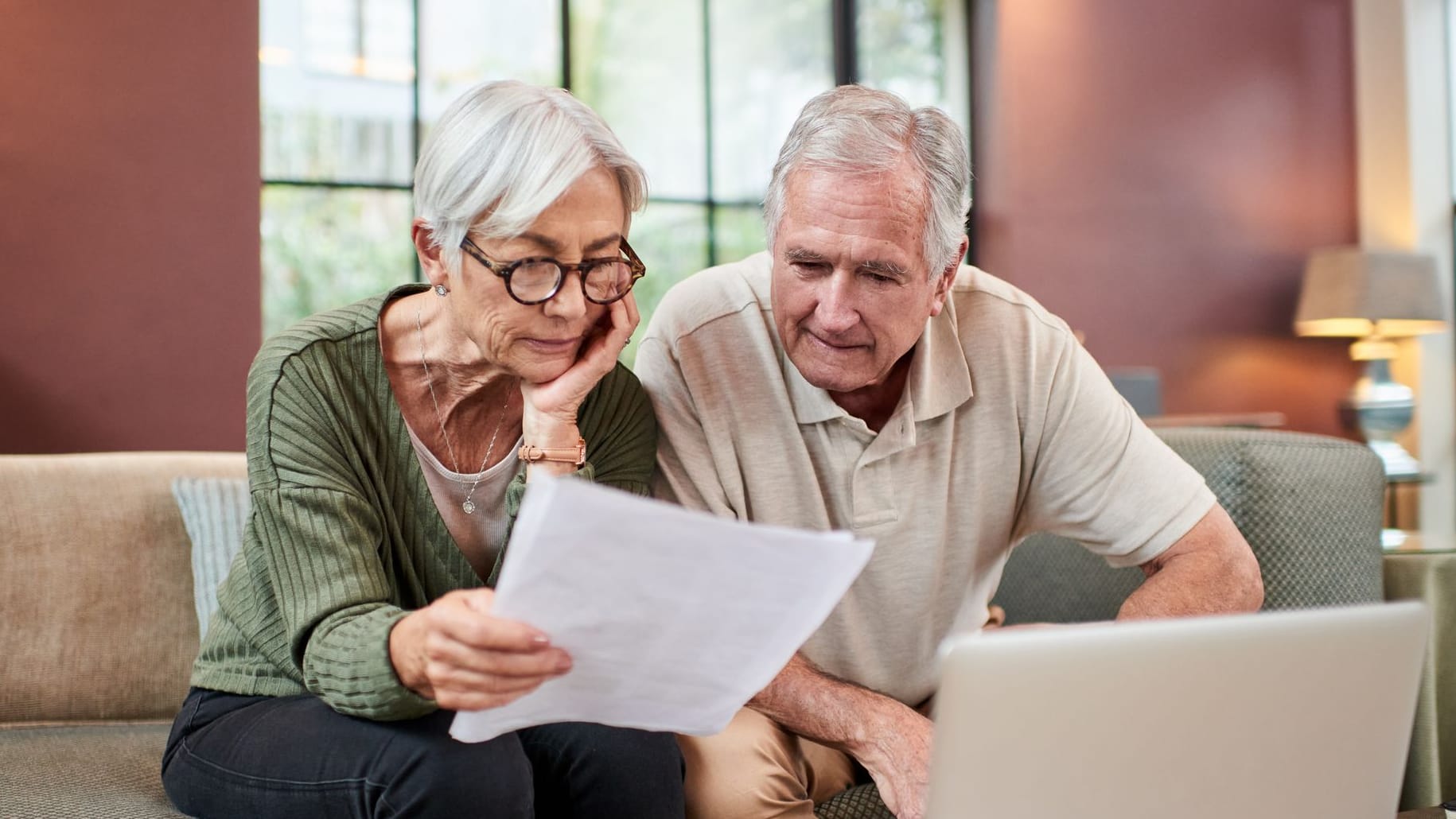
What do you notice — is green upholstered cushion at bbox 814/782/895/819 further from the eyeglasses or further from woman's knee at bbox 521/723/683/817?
the eyeglasses

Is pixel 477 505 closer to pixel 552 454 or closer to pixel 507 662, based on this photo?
pixel 552 454

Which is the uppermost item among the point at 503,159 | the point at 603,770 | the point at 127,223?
the point at 127,223

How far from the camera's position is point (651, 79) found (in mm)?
4926

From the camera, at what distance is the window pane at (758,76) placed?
508 centimetres

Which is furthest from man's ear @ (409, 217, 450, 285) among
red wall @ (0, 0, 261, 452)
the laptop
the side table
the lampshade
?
the lampshade

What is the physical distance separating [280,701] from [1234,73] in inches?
222

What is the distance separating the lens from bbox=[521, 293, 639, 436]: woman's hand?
130 cm

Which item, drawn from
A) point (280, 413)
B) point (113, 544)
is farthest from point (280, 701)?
point (113, 544)

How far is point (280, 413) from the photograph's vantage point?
47.7 inches

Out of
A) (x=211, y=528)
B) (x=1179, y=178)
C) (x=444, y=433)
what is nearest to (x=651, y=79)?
(x=1179, y=178)

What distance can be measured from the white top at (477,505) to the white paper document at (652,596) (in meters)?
0.39

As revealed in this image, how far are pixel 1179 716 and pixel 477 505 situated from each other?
0.78m

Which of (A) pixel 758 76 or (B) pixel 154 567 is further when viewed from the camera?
(A) pixel 758 76

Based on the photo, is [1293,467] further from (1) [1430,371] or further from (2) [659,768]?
(1) [1430,371]
